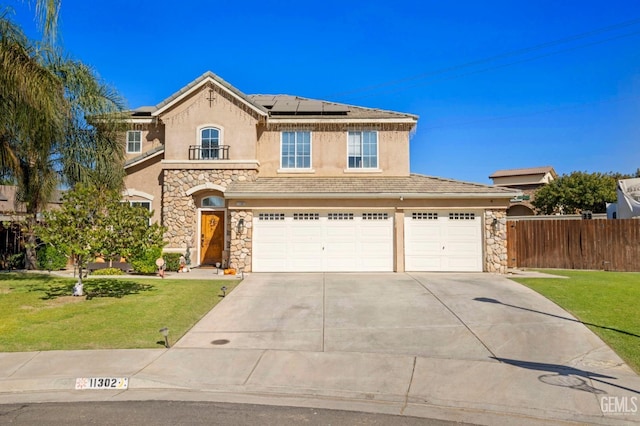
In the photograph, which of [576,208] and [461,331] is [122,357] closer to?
[461,331]

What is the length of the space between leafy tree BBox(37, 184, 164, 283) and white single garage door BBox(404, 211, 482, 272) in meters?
9.52

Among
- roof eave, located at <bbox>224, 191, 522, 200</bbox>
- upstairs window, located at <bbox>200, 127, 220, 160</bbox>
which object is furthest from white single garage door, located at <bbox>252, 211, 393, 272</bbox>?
upstairs window, located at <bbox>200, 127, 220, 160</bbox>

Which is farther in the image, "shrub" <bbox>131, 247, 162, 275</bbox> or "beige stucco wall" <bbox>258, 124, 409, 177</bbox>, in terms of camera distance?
"beige stucco wall" <bbox>258, 124, 409, 177</bbox>

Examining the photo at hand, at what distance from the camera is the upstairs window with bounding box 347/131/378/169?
19.2 meters

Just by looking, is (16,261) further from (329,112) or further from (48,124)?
(329,112)

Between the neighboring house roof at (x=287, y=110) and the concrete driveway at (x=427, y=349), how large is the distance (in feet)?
29.6

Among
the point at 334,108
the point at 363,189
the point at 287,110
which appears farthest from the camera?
the point at 334,108

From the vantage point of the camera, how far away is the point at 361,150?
756 inches

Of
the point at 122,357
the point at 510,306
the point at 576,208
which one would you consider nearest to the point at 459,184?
the point at 510,306

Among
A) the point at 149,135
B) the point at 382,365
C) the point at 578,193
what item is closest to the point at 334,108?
the point at 149,135

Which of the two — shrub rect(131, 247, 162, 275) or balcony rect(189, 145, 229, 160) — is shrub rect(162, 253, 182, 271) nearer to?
shrub rect(131, 247, 162, 275)

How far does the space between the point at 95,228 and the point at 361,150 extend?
1171 cm

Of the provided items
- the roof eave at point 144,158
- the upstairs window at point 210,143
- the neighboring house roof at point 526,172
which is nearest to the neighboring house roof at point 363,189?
the upstairs window at point 210,143

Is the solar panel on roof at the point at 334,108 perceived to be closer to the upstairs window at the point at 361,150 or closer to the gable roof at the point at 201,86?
the upstairs window at the point at 361,150
